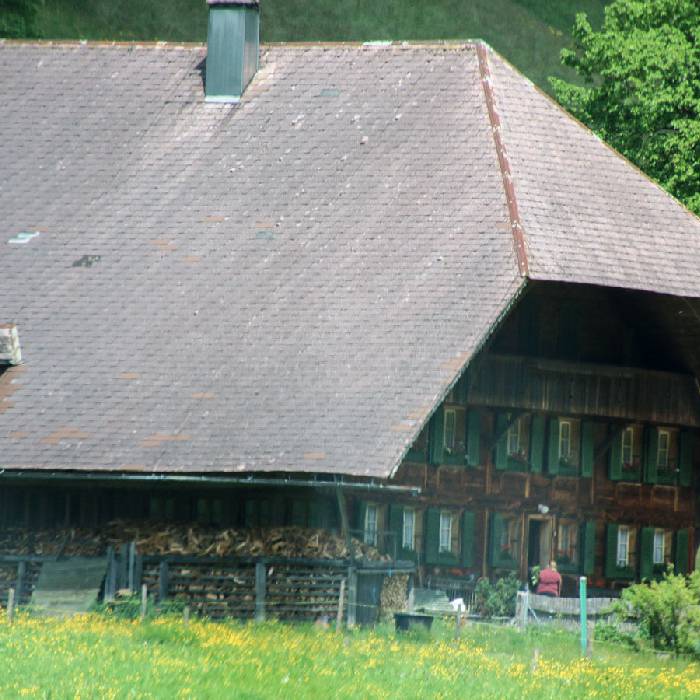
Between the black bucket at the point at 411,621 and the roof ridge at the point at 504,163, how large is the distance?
19.5ft

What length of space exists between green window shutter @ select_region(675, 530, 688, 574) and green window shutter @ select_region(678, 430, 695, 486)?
3.21 ft

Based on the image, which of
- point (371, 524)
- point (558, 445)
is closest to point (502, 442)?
point (558, 445)

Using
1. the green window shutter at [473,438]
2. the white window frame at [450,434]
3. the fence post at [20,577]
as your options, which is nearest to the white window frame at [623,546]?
the green window shutter at [473,438]

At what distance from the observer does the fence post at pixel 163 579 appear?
3278cm

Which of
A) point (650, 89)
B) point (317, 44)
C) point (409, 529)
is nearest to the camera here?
point (409, 529)

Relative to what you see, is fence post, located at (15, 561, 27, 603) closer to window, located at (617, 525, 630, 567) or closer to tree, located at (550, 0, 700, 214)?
window, located at (617, 525, 630, 567)

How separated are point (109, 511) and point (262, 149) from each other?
7.95m

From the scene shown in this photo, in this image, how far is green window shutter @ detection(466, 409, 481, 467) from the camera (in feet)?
122

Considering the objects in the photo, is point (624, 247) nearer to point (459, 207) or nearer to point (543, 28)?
point (459, 207)

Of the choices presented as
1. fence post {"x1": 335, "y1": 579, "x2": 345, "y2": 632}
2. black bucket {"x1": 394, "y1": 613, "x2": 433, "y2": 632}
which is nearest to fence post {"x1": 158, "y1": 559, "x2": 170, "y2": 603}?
fence post {"x1": 335, "y1": 579, "x2": 345, "y2": 632}

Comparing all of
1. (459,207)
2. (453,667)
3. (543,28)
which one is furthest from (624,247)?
(543,28)

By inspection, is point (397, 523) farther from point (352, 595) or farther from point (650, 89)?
point (650, 89)

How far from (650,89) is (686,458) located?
925 centimetres

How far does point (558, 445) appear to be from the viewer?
38.4 meters
